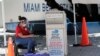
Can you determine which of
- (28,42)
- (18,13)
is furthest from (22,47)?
(18,13)

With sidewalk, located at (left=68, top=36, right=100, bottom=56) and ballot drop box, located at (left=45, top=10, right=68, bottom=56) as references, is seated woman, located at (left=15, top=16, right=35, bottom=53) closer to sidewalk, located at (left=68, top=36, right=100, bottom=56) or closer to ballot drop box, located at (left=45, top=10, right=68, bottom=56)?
ballot drop box, located at (left=45, top=10, right=68, bottom=56)

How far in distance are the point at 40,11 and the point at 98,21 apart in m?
2.53

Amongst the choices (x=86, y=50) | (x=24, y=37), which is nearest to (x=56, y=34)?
(x=24, y=37)

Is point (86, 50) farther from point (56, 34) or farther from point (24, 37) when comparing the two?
point (24, 37)

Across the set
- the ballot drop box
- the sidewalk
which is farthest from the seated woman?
the sidewalk

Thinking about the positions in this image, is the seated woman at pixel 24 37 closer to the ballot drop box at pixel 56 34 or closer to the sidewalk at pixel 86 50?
the ballot drop box at pixel 56 34

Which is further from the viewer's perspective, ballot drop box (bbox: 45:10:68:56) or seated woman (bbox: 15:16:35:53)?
ballot drop box (bbox: 45:10:68:56)

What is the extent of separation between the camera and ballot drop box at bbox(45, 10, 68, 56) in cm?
1065

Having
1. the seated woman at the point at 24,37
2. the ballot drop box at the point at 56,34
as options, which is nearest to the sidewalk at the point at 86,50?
the ballot drop box at the point at 56,34

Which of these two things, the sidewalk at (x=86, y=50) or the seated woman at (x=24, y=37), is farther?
the sidewalk at (x=86, y=50)

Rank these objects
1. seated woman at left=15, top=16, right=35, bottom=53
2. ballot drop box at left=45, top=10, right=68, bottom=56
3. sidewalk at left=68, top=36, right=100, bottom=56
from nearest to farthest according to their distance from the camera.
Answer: seated woman at left=15, top=16, right=35, bottom=53
ballot drop box at left=45, top=10, right=68, bottom=56
sidewalk at left=68, top=36, right=100, bottom=56

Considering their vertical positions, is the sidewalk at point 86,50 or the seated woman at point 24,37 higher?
the seated woman at point 24,37

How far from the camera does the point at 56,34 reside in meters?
10.8

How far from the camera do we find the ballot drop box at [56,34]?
1065 cm
